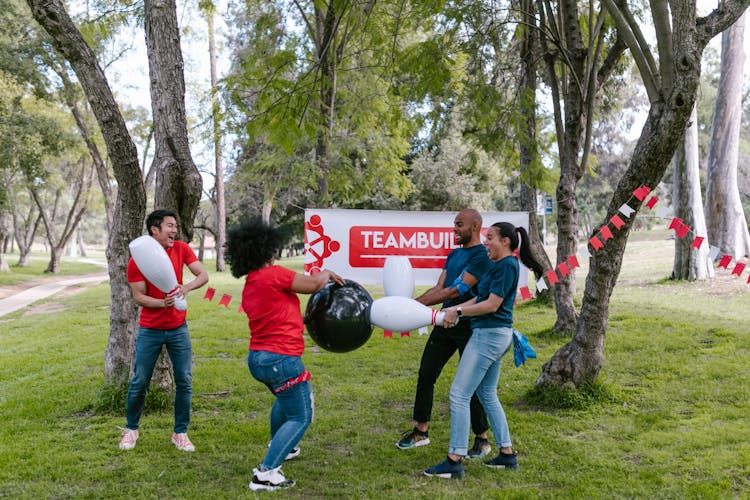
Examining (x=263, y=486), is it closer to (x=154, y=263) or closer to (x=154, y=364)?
(x=154, y=364)

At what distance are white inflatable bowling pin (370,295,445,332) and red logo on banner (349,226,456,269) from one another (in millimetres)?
3242

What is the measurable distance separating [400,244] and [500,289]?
3.48 meters

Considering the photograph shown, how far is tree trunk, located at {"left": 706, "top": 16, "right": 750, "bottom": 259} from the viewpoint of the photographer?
14539 mm

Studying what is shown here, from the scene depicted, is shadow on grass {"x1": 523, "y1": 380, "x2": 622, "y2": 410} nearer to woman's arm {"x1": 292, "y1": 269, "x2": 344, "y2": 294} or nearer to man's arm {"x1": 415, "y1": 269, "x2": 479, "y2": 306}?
man's arm {"x1": 415, "y1": 269, "x2": 479, "y2": 306}

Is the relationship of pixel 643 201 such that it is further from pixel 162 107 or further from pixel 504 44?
pixel 504 44

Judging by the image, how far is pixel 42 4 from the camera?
14.8ft

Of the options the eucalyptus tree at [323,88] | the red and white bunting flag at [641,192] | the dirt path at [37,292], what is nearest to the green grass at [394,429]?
the red and white bunting flag at [641,192]

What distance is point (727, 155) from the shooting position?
14.7 meters

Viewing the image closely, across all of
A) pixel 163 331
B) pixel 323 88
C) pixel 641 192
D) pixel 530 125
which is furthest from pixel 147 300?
pixel 530 125

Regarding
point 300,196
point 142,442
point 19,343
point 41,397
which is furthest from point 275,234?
point 300,196

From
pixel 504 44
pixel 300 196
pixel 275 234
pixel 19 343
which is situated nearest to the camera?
pixel 275 234

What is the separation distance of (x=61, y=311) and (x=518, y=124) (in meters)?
11.3

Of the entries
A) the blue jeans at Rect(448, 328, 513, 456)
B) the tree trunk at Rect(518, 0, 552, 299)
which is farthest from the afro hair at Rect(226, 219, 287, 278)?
the tree trunk at Rect(518, 0, 552, 299)

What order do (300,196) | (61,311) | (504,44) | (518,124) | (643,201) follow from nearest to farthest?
(643,201) → (518,124) → (504,44) → (61,311) → (300,196)
